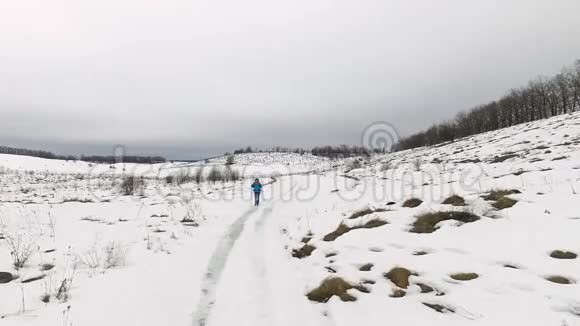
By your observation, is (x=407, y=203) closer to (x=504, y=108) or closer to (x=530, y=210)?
(x=530, y=210)

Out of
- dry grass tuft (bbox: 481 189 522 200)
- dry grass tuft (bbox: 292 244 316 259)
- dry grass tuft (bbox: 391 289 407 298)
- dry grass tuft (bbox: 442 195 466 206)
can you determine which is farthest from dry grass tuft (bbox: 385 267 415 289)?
dry grass tuft (bbox: 481 189 522 200)

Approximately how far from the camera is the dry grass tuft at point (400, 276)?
177 inches

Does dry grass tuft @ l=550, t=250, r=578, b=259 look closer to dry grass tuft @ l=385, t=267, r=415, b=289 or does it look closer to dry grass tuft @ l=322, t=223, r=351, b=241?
dry grass tuft @ l=385, t=267, r=415, b=289

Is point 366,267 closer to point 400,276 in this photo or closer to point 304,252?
point 400,276

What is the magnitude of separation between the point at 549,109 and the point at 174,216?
277 feet

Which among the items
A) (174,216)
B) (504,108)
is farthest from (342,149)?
(174,216)

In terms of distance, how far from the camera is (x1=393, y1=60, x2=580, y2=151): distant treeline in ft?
190

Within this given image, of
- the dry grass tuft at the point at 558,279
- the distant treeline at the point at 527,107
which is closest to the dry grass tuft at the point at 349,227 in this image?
the dry grass tuft at the point at 558,279

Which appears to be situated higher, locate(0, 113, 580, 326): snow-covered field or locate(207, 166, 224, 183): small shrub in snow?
locate(207, 166, 224, 183): small shrub in snow

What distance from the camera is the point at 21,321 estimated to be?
3.69 meters

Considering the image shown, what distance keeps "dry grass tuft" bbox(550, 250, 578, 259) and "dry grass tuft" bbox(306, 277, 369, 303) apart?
2761mm

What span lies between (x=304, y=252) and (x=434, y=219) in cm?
319

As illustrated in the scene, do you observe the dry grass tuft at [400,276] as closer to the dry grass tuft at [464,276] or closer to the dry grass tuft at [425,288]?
the dry grass tuft at [425,288]

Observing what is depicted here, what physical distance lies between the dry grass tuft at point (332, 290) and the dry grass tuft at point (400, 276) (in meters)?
0.48
